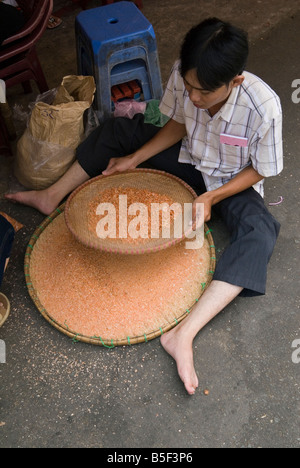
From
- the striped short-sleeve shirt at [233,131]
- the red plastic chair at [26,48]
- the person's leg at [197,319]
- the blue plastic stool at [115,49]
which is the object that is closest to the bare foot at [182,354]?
the person's leg at [197,319]

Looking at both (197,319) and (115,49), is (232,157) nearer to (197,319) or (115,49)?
(197,319)

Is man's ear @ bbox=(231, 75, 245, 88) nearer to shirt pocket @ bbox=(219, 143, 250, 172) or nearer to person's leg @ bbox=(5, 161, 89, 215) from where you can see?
shirt pocket @ bbox=(219, 143, 250, 172)

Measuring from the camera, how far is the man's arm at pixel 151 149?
2416mm

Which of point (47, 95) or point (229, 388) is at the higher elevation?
point (47, 95)

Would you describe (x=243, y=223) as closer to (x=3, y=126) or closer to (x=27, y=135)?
(x=27, y=135)

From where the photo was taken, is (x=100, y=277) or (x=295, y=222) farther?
(x=295, y=222)

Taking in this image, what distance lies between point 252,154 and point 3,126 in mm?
1510

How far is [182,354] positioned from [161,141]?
3.43ft

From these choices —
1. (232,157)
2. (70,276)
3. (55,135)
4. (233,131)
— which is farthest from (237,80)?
(70,276)

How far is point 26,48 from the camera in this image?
99.3 inches

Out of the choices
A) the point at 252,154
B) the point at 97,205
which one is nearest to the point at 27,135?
the point at 97,205

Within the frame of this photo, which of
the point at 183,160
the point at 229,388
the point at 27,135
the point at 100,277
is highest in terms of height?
the point at 27,135

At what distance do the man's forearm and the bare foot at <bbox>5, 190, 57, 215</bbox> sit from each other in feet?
1.67
